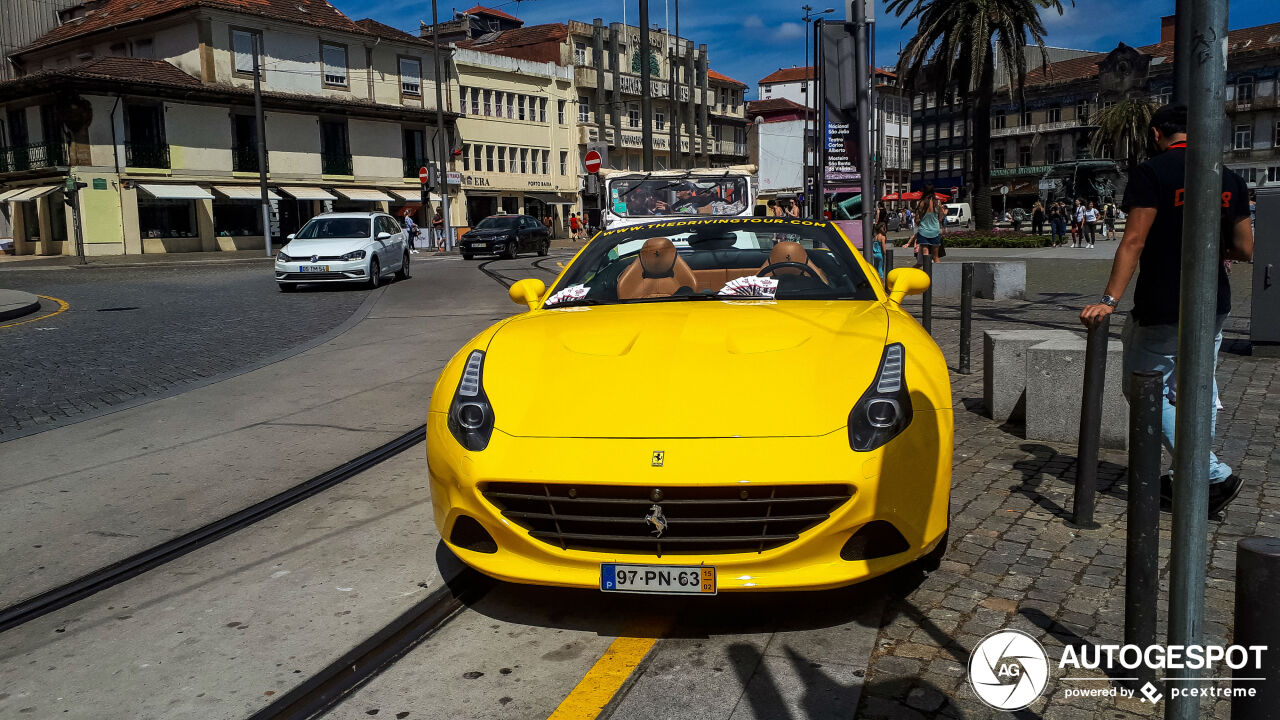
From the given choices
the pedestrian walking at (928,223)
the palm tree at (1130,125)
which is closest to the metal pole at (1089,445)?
the pedestrian walking at (928,223)

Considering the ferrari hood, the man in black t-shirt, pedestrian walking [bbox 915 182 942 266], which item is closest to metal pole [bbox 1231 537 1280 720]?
the ferrari hood

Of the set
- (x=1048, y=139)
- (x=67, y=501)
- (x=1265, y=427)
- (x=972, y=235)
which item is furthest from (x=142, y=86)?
(x=1048, y=139)

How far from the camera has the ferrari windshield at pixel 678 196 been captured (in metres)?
15.1

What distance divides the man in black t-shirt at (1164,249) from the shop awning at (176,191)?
1659 inches

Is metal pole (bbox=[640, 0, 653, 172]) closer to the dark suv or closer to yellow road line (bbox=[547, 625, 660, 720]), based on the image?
the dark suv

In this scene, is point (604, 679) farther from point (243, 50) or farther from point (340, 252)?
point (243, 50)

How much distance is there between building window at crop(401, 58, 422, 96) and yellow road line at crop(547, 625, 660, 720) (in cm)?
5340

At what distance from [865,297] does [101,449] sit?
16.6 ft

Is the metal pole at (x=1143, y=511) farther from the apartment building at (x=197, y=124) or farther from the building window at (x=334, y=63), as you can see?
the building window at (x=334, y=63)

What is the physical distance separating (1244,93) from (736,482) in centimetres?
9011

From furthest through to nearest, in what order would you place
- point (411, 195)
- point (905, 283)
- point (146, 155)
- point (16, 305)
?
point (411, 195), point (146, 155), point (16, 305), point (905, 283)

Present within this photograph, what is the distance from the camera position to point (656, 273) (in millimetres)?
5418

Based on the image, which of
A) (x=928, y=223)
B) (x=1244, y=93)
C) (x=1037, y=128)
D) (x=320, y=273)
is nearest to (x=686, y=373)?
(x=928, y=223)

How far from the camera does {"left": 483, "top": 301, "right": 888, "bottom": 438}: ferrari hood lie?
11.3ft
